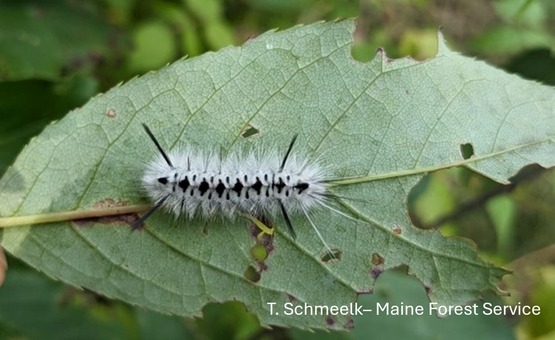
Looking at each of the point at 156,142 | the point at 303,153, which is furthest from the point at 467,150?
the point at 156,142

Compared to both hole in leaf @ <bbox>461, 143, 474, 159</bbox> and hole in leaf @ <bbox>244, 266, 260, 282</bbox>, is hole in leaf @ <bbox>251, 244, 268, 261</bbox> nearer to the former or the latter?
hole in leaf @ <bbox>244, 266, 260, 282</bbox>

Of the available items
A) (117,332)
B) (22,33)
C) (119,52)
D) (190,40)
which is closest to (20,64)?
(22,33)

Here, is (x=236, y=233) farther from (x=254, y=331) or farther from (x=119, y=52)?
(x=119, y=52)

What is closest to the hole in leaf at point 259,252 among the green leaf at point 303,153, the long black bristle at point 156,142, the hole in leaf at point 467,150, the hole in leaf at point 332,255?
the green leaf at point 303,153

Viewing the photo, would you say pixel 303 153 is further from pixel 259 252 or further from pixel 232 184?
pixel 259 252

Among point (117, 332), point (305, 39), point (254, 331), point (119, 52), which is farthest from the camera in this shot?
point (119, 52)

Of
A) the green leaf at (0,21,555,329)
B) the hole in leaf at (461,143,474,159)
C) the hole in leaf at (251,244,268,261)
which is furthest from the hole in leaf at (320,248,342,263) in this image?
the hole in leaf at (461,143,474,159)
